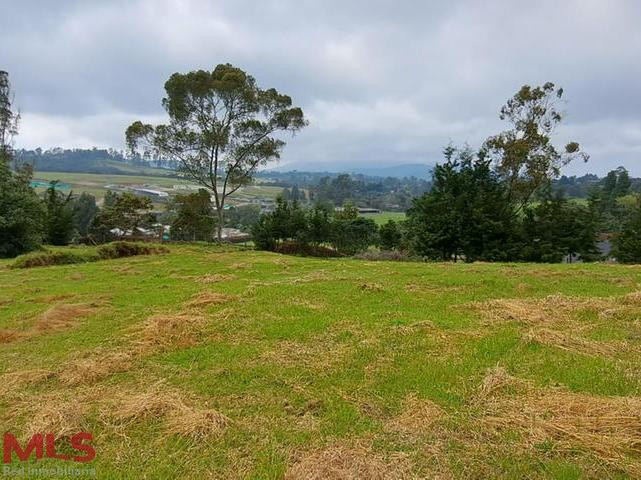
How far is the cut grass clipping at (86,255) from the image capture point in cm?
1692

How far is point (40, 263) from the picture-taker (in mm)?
17047

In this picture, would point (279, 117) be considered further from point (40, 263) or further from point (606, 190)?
point (606, 190)

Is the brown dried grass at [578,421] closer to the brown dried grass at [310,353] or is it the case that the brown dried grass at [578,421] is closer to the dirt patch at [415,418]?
the dirt patch at [415,418]

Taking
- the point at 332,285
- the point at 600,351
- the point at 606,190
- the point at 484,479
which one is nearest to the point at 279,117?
the point at 332,285

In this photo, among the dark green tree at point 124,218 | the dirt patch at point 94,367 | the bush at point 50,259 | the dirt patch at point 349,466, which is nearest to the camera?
the dirt patch at point 349,466

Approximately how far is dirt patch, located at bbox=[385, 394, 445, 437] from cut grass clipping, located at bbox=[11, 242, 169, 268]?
17.7m

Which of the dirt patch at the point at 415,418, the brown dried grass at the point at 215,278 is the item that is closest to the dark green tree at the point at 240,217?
the brown dried grass at the point at 215,278

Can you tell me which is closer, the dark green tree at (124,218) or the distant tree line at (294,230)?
the dark green tree at (124,218)

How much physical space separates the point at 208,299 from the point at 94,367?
3.51 metres

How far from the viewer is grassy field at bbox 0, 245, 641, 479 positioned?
336 cm

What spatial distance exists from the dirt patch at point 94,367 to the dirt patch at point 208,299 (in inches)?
105

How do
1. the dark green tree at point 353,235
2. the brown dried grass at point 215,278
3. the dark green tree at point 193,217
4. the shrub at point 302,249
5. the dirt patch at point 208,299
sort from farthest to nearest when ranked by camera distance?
the dark green tree at point 353,235, the shrub at point 302,249, the dark green tree at point 193,217, the brown dried grass at point 215,278, the dirt patch at point 208,299

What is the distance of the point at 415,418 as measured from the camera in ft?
12.8

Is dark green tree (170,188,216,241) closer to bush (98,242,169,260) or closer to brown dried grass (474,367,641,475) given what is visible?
bush (98,242,169,260)
